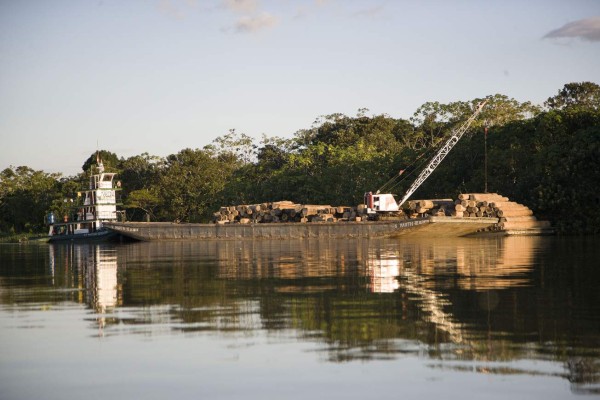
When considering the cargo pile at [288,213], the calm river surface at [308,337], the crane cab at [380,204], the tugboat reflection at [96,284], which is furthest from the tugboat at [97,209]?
the calm river surface at [308,337]

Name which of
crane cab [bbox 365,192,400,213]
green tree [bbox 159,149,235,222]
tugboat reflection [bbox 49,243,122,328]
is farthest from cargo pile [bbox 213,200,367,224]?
tugboat reflection [bbox 49,243,122,328]

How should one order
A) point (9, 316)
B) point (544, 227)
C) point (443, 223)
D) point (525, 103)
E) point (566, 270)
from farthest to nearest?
point (525, 103) < point (544, 227) < point (443, 223) < point (566, 270) < point (9, 316)

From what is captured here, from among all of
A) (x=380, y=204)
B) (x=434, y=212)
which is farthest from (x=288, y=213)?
(x=434, y=212)

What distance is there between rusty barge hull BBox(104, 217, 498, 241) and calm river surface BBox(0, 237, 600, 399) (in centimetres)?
3290

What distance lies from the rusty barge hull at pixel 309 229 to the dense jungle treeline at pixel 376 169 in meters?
7.76

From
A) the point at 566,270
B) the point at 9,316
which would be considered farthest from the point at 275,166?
the point at 9,316

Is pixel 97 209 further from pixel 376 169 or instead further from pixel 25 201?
pixel 25 201

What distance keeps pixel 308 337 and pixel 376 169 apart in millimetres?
64622

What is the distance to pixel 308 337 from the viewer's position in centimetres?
1143

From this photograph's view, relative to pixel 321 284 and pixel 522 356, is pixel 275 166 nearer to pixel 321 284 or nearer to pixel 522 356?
pixel 321 284

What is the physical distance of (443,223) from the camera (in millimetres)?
52844

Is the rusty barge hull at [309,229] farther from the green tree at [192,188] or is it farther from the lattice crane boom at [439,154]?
the green tree at [192,188]

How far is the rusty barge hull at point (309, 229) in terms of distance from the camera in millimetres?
53588

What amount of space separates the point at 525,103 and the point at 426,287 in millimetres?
79151
